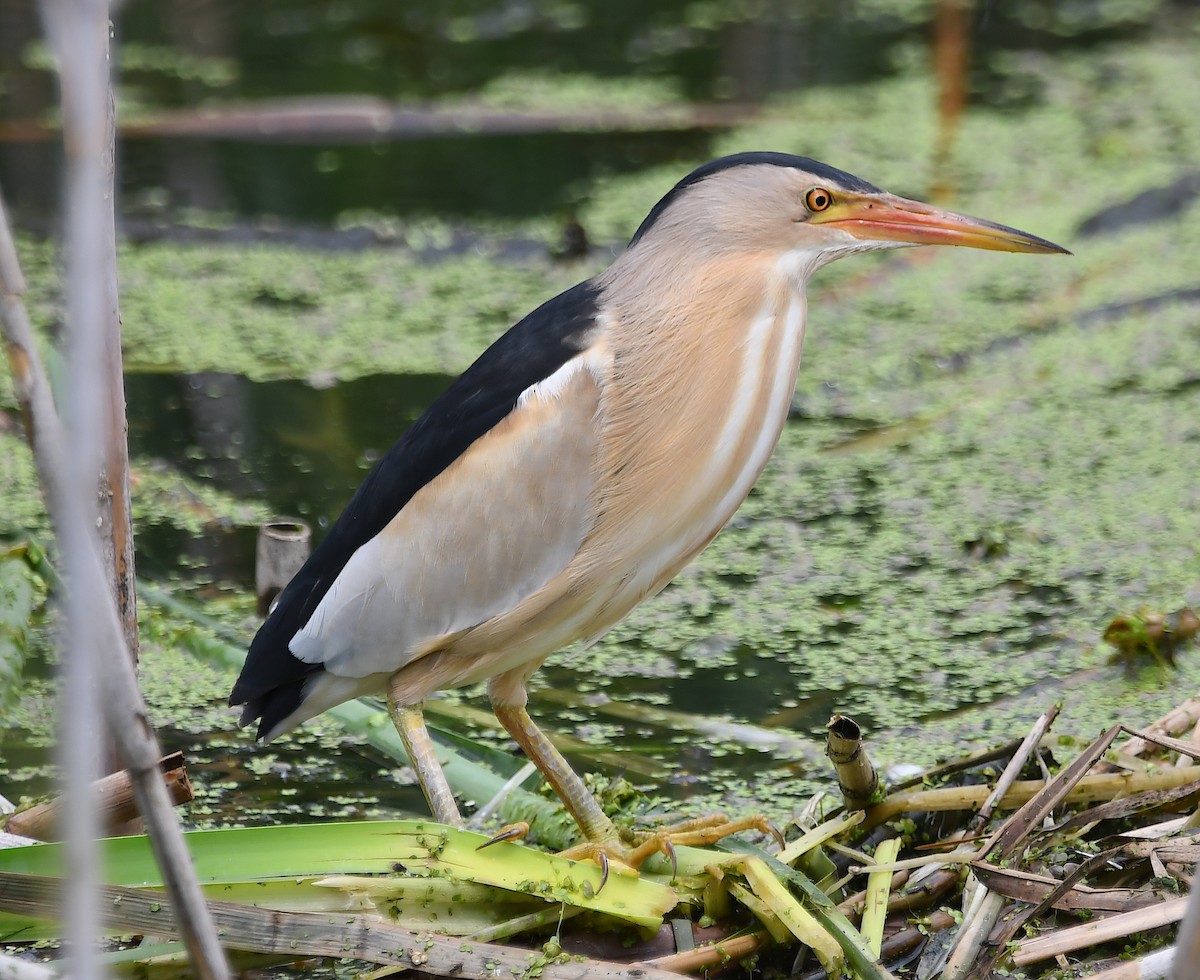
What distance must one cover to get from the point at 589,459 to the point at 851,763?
532 mm

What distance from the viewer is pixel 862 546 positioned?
364 cm

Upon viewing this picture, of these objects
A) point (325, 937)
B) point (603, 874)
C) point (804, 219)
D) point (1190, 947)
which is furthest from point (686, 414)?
point (1190, 947)

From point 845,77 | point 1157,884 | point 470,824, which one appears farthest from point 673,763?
point 845,77

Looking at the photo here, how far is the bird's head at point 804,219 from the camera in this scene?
7.59 ft

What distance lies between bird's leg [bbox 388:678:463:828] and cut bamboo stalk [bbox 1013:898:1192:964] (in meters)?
0.75

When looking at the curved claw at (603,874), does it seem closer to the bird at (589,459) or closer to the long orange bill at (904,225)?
the bird at (589,459)

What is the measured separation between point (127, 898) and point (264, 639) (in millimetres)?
509

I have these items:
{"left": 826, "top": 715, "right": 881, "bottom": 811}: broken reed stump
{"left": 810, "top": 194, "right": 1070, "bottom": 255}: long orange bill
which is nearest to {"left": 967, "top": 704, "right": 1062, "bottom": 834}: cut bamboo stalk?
{"left": 826, "top": 715, "right": 881, "bottom": 811}: broken reed stump

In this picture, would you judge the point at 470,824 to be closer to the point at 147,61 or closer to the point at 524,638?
the point at 524,638

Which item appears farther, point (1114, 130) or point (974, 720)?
point (1114, 130)

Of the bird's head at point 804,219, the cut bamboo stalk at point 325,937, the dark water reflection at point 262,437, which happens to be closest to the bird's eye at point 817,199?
the bird's head at point 804,219

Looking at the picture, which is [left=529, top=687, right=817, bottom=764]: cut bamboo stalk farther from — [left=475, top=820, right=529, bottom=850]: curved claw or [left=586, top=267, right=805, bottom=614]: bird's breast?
[left=475, top=820, right=529, bottom=850]: curved claw

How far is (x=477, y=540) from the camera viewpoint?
2.34m

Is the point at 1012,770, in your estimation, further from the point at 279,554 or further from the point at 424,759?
the point at 279,554
